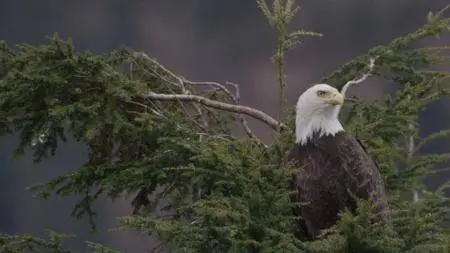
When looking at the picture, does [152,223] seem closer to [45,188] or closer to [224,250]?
[224,250]

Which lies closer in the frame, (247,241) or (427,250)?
(427,250)

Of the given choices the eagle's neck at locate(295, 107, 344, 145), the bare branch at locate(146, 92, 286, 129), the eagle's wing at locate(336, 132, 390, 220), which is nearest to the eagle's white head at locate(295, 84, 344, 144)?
the eagle's neck at locate(295, 107, 344, 145)

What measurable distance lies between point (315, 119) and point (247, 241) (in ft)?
5.24

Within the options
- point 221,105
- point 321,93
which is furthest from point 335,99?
point 221,105

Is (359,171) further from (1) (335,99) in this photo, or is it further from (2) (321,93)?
(2) (321,93)

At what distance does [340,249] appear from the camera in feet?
10.0

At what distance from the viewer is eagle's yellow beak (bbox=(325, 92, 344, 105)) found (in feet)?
15.5

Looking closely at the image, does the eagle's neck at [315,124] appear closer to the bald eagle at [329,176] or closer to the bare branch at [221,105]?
the bald eagle at [329,176]

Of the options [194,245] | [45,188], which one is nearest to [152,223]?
[194,245]

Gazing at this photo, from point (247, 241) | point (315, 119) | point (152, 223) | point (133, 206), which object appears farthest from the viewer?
point (133, 206)

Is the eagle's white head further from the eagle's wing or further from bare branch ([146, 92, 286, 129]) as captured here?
bare branch ([146, 92, 286, 129])

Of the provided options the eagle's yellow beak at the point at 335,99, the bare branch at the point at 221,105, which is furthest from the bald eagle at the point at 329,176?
the bare branch at the point at 221,105

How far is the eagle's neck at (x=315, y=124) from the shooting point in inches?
187

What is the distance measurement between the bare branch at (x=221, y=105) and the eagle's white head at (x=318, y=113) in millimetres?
606
